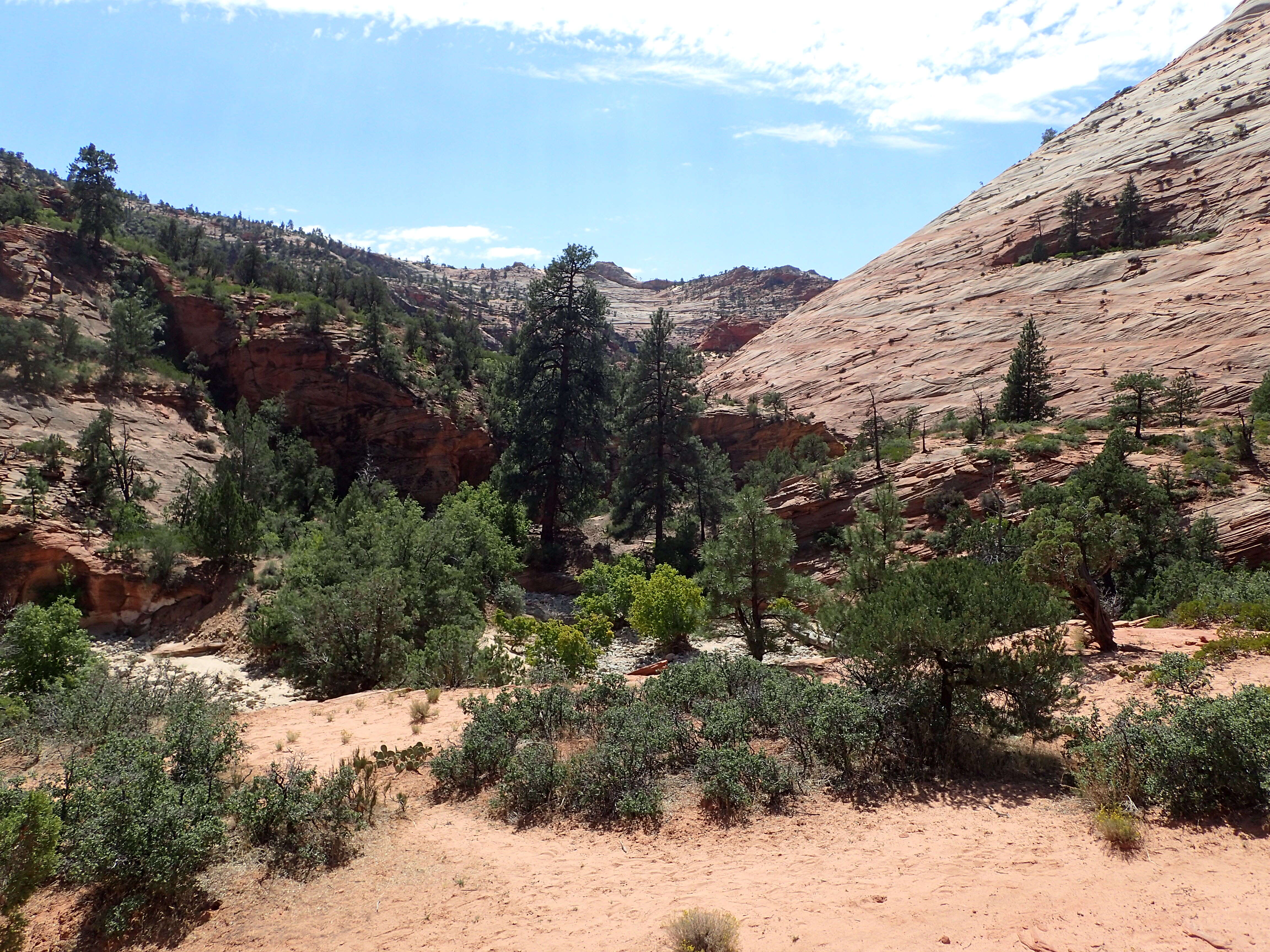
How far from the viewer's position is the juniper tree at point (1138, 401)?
24062 millimetres

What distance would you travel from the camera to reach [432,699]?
11461 millimetres

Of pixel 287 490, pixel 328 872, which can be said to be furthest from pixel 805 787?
pixel 287 490

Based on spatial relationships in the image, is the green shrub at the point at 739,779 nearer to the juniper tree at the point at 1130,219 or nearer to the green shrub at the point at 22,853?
the green shrub at the point at 22,853

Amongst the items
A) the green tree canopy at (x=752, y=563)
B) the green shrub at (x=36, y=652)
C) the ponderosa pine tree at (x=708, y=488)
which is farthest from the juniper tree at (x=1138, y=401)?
the green shrub at (x=36, y=652)

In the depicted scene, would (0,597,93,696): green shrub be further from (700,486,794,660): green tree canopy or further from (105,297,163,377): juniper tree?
(105,297,163,377): juniper tree

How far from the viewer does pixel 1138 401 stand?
79.6 ft

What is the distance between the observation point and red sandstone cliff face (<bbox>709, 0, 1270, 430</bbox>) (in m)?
33.0

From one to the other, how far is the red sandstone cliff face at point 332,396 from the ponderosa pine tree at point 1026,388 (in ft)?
88.3

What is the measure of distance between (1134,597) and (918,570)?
497 inches

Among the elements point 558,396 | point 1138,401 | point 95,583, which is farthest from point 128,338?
point 1138,401

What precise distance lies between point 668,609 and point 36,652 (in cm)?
1331

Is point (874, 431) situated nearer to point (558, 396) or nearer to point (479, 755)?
point (558, 396)

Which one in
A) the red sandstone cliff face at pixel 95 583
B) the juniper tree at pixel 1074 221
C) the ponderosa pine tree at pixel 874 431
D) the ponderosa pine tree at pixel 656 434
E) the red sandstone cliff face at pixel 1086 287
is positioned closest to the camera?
the red sandstone cliff face at pixel 95 583

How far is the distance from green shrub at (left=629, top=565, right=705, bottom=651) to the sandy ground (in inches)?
396
